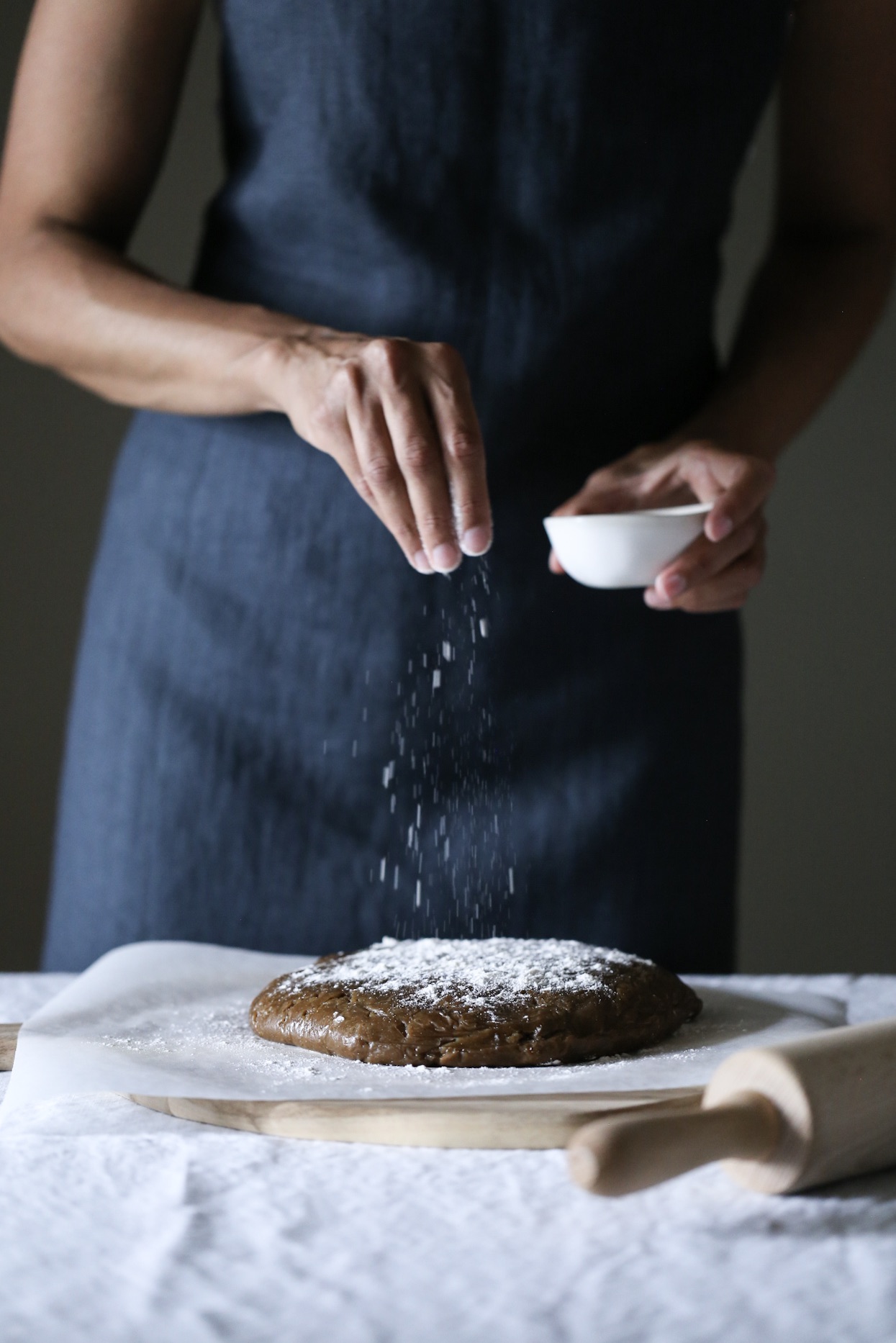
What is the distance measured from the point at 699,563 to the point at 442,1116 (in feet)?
1.87

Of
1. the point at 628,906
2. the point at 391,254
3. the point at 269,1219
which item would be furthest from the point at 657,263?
the point at 269,1219

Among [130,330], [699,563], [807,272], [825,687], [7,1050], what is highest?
[807,272]

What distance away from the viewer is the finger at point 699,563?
107cm

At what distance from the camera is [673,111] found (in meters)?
1.27

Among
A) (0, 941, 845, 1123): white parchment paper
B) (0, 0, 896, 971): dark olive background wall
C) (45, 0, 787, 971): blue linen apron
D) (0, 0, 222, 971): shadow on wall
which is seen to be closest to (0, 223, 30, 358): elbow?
(45, 0, 787, 971): blue linen apron

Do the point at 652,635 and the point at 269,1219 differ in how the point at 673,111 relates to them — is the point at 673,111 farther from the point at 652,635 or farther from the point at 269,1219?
the point at 269,1219

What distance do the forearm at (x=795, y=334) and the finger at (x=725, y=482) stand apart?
5.2 inches

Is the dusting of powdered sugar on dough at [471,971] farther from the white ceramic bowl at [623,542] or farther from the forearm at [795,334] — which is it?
the forearm at [795,334]

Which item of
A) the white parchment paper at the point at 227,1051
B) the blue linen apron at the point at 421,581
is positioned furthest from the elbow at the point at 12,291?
the white parchment paper at the point at 227,1051

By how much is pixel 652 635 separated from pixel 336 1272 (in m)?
0.87

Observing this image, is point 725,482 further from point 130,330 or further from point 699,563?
point 130,330

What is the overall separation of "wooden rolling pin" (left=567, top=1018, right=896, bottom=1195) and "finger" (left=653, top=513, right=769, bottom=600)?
0.51 m

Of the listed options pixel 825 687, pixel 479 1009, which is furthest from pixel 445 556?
pixel 825 687

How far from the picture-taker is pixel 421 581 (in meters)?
1.25
